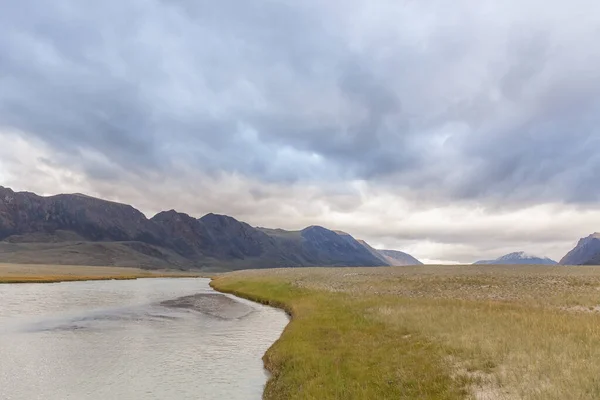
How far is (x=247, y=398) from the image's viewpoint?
2006 cm

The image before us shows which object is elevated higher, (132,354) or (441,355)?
(441,355)

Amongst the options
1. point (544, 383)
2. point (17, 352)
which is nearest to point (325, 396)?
point (544, 383)

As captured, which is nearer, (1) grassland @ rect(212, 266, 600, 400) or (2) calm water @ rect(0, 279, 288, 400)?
(1) grassland @ rect(212, 266, 600, 400)

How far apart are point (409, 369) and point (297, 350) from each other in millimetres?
9284

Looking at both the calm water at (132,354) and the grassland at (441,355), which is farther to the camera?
the calm water at (132,354)

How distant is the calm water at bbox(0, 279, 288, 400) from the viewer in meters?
21.0

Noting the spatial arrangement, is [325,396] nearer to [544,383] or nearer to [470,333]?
[544,383]

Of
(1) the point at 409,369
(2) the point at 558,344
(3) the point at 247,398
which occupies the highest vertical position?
(2) the point at 558,344

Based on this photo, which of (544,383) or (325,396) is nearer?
(544,383)

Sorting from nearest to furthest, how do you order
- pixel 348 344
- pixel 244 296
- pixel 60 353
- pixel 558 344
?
pixel 558 344 → pixel 348 344 → pixel 60 353 → pixel 244 296

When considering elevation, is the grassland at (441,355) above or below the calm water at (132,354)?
above

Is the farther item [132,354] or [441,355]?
[132,354]

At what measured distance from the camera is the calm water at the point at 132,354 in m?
21.0

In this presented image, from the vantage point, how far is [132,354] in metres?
Answer: 28.7
